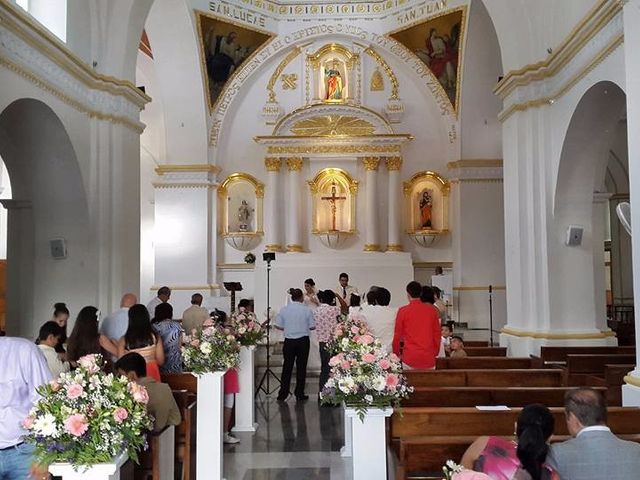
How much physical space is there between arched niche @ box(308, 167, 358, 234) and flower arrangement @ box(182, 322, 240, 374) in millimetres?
10841

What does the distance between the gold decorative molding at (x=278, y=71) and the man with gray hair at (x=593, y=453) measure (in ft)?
49.3

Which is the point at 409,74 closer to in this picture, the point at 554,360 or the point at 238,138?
the point at 238,138

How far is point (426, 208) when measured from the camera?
17109 mm

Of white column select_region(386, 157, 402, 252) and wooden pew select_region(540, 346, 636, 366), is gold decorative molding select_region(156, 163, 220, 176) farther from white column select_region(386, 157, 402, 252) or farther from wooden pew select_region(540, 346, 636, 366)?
wooden pew select_region(540, 346, 636, 366)

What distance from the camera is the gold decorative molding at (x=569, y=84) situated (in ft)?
22.5

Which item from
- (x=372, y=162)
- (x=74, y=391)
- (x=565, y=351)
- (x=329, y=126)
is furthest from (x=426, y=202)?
(x=74, y=391)

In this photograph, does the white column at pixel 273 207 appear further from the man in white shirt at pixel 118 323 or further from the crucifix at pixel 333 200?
the man in white shirt at pixel 118 323

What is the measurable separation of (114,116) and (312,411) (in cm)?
477

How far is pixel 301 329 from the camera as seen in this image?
9.36 metres

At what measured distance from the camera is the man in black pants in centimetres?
929

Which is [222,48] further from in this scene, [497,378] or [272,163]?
[497,378]

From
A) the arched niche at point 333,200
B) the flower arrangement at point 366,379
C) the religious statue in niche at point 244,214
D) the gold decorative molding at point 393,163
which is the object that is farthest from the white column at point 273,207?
the flower arrangement at point 366,379

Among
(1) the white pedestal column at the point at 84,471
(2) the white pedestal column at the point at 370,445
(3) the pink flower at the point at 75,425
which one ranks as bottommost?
(2) the white pedestal column at the point at 370,445

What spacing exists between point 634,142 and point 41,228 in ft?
23.4
